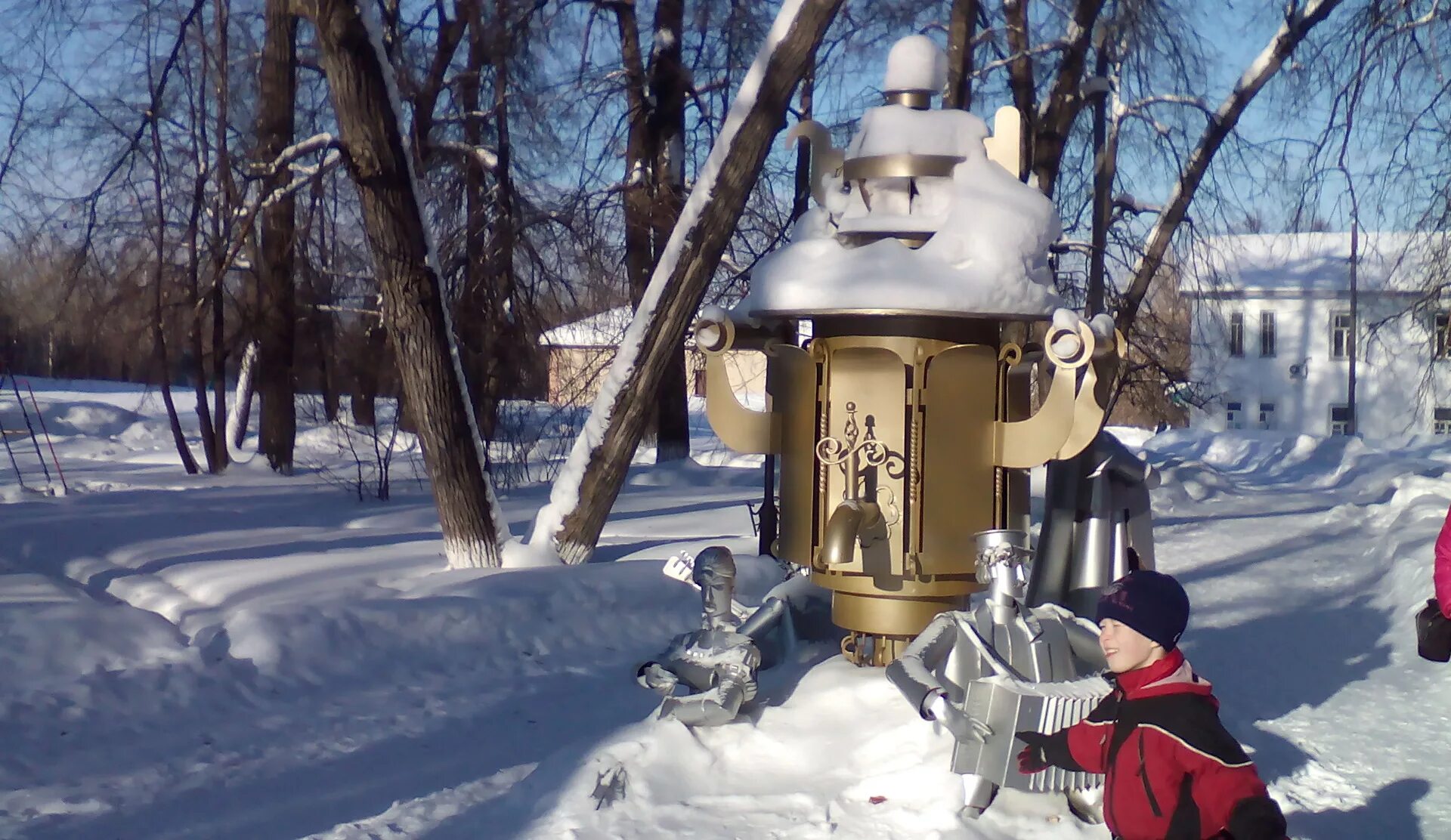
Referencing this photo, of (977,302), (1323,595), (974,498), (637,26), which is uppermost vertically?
(637,26)

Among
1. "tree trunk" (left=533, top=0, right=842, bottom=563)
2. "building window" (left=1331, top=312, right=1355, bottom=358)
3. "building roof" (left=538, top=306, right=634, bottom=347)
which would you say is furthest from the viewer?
"building window" (left=1331, top=312, right=1355, bottom=358)

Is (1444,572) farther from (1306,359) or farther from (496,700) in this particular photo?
(1306,359)

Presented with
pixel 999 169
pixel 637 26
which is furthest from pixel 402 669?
pixel 637 26

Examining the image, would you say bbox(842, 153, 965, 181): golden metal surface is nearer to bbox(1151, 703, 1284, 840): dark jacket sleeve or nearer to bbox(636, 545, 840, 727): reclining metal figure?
bbox(636, 545, 840, 727): reclining metal figure

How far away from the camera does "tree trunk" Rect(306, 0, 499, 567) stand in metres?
7.11

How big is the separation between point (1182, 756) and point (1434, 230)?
9.18 meters

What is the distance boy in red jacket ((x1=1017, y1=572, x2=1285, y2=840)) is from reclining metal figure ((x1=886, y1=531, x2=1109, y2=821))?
1.92ft

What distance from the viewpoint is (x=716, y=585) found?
14.6 feet

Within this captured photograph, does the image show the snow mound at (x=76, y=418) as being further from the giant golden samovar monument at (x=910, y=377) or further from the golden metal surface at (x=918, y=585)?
the golden metal surface at (x=918, y=585)

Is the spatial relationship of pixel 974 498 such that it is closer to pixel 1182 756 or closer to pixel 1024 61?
pixel 1182 756

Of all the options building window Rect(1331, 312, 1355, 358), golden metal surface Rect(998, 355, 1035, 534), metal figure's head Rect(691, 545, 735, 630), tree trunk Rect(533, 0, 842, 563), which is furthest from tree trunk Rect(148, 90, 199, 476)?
building window Rect(1331, 312, 1355, 358)

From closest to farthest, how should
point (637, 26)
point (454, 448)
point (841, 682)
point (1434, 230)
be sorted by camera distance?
1. point (841, 682)
2. point (454, 448)
3. point (1434, 230)
4. point (637, 26)

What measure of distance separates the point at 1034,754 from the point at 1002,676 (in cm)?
53

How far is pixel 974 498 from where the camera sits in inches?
176
